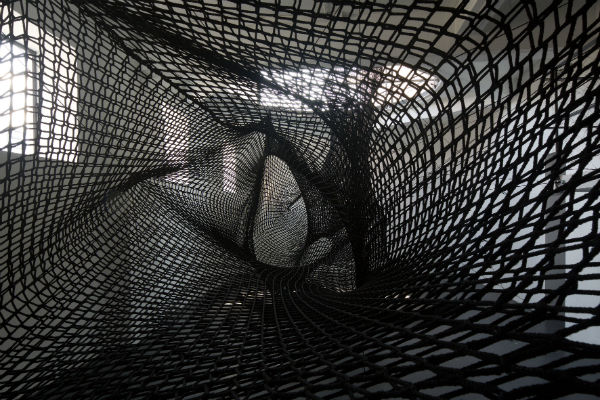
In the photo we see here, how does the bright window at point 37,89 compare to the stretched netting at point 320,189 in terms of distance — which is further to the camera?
the bright window at point 37,89

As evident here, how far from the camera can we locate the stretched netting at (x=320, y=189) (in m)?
0.32

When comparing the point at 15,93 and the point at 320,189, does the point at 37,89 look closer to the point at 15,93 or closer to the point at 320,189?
the point at 15,93

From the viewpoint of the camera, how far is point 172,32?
2.06 feet

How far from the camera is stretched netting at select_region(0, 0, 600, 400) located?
12.6 inches

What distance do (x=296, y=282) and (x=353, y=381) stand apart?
936 millimetres

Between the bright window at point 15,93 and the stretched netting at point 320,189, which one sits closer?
the stretched netting at point 320,189

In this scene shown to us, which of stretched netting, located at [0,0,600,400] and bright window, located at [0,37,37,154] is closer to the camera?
stretched netting, located at [0,0,600,400]

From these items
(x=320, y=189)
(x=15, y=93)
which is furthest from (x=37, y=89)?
(x=320, y=189)

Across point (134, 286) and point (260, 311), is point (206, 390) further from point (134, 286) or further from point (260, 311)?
point (134, 286)

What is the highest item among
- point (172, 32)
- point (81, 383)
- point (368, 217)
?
point (172, 32)

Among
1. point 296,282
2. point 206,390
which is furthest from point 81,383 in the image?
point 296,282

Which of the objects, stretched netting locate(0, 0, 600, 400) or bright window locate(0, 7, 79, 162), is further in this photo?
bright window locate(0, 7, 79, 162)

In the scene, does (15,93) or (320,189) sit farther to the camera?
(320,189)

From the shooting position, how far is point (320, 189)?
55.8 inches
